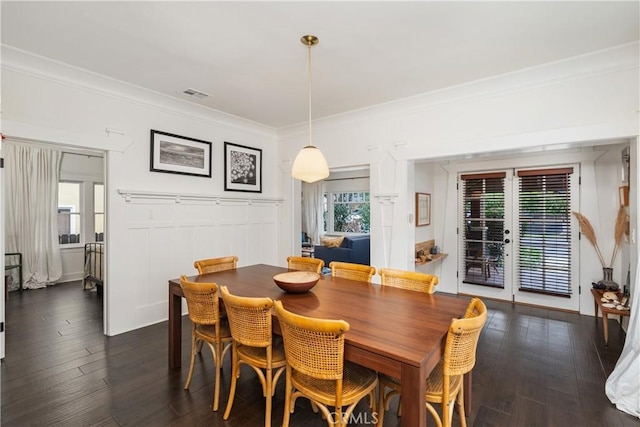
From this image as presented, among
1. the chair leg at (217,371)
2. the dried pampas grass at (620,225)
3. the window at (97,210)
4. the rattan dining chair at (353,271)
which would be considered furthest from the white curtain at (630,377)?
the window at (97,210)

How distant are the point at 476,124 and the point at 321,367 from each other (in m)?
2.95

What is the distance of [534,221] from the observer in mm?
4410

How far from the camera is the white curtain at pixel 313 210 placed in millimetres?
9117

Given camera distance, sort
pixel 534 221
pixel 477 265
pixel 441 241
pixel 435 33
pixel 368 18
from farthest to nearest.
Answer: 1. pixel 441 241
2. pixel 477 265
3. pixel 534 221
4. pixel 435 33
5. pixel 368 18

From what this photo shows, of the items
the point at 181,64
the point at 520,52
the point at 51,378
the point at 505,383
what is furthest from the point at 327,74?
the point at 51,378

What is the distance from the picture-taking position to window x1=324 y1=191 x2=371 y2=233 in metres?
8.67

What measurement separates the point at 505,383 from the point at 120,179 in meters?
4.18

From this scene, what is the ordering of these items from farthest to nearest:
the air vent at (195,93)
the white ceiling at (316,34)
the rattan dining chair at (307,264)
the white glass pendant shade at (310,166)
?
the air vent at (195,93) < the rattan dining chair at (307,264) < the white glass pendant shade at (310,166) < the white ceiling at (316,34)

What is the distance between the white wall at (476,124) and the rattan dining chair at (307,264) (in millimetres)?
1164

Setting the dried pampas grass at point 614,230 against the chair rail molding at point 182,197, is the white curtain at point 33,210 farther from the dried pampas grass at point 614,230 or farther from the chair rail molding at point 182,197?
the dried pampas grass at point 614,230

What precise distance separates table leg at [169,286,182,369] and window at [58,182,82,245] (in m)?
5.08

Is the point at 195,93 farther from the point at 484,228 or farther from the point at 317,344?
the point at 484,228

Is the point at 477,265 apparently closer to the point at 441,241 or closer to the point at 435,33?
the point at 441,241

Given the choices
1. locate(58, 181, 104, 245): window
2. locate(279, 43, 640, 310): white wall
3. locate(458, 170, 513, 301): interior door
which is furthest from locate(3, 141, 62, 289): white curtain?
locate(458, 170, 513, 301): interior door
